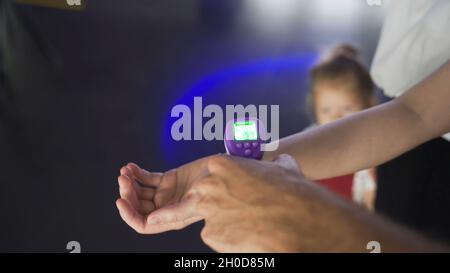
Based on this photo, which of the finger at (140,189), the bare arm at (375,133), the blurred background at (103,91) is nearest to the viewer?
the finger at (140,189)

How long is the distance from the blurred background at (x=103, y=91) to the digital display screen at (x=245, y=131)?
0.42 metres

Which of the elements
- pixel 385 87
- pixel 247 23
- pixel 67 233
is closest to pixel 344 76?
pixel 385 87

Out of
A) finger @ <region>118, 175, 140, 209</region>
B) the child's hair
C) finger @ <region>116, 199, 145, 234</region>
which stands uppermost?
the child's hair

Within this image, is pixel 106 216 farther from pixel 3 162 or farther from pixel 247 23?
pixel 247 23

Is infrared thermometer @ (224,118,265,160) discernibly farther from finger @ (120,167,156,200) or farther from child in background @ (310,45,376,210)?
child in background @ (310,45,376,210)

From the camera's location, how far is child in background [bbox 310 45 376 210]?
49.3 inches

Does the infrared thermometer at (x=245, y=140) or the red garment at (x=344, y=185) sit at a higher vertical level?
the infrared thermometer at (x=245, y=140)

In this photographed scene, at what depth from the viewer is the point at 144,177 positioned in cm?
62

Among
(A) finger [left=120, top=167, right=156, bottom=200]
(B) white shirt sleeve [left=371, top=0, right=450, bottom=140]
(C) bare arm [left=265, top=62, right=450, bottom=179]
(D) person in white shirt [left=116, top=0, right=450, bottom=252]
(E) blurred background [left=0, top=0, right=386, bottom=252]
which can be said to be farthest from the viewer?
(E) blurred background [left=0, top=0, right=386, bottom=252]

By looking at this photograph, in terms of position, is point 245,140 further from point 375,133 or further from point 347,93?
point 347,93

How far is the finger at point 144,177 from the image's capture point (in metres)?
0.61

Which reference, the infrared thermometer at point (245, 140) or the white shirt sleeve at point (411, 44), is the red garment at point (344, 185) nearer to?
the white shirt sleeve at point (411, 44)

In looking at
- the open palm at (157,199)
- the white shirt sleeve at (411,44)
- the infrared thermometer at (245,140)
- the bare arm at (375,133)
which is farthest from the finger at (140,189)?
the white shirt sleeve at (411,44)

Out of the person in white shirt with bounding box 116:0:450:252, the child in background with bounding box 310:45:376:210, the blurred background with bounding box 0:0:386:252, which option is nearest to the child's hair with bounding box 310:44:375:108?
the child in background with bounding box 310:45:376:210
